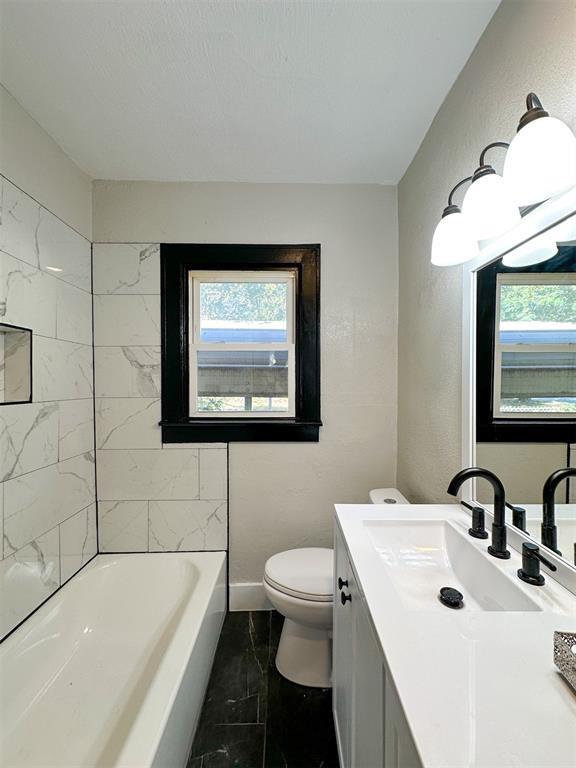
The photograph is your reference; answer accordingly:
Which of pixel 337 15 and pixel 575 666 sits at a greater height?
pixel 337 15

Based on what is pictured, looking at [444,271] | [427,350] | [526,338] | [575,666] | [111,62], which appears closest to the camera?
[575,666]

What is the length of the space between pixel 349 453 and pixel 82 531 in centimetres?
150

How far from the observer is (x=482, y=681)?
512mm

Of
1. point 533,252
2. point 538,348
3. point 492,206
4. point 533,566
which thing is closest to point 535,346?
point 538,348

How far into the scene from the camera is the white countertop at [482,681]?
0.42m

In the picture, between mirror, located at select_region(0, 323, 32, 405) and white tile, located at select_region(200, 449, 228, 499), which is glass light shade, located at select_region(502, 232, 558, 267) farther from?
mirror, located at select_region(0, 323, 32, 405)

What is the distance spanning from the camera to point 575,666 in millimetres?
492

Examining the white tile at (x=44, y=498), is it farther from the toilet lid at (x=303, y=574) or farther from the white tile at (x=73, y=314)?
the toilet lid at (x=303, y=574)

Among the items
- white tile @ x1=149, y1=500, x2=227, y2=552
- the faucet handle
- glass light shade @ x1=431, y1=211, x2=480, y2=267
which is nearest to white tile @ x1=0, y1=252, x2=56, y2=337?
white tile @ x1=149, y1=500, x2=227, y2=552

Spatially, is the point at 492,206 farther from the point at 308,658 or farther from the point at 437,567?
the point at 308,658

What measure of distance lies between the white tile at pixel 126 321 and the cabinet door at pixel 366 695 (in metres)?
1.63

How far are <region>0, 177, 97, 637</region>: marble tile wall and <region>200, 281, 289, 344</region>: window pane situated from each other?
2.12 ft

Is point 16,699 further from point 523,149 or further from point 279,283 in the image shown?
point 523,149

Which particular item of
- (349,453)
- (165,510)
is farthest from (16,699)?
(349,453)
